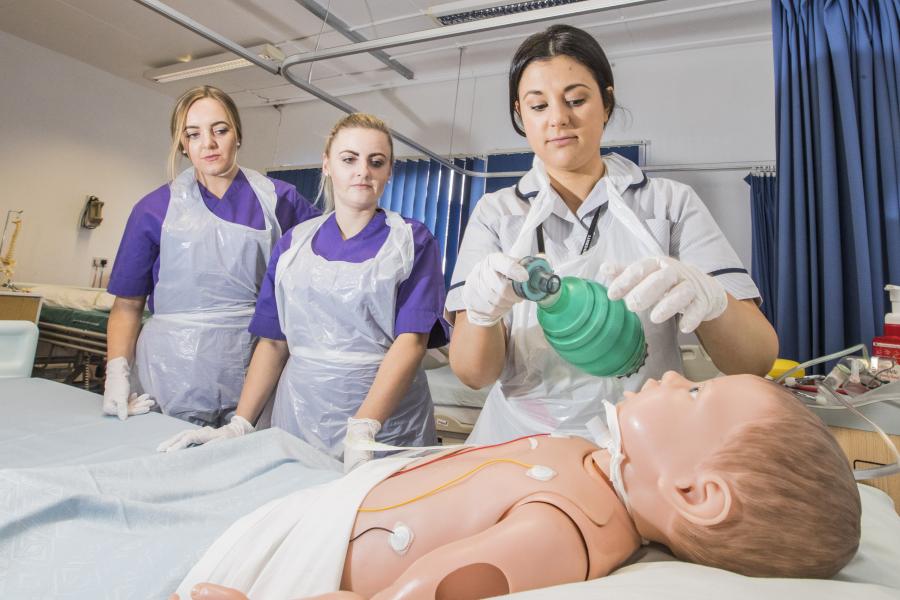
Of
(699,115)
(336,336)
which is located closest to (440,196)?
(699,115)

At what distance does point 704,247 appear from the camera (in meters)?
1.05

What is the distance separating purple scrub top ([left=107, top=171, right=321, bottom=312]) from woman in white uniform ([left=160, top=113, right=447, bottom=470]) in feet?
0.81

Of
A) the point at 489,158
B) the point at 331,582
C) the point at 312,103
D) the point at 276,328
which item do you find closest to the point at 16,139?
the point at 312,103

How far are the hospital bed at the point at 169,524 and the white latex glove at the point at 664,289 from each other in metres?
0.38

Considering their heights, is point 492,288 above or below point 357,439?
above

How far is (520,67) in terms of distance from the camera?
118cm

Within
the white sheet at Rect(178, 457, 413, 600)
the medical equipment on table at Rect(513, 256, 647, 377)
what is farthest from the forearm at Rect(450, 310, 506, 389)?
the white sheet at Rect(178, 457, 413, 600)

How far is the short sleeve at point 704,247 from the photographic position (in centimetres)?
101

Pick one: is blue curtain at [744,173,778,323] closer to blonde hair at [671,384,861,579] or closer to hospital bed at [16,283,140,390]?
blonde hair at [671,384,861,579]

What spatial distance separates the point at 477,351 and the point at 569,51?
2.27 feet

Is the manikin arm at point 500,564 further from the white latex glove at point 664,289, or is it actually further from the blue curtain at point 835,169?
the blue curtain at point 835,169

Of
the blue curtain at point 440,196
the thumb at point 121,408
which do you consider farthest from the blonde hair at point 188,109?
the blue curtain at point 440,196

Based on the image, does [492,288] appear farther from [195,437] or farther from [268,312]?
[268,312]

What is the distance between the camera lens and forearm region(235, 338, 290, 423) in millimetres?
1636
